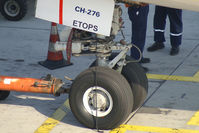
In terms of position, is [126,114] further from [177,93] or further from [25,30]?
[25,30]

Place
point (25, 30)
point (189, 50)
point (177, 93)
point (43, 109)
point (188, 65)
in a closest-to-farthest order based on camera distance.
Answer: point (43, 109), point (177, 93), point (188, 65), point (189, 50), point (25, 30)

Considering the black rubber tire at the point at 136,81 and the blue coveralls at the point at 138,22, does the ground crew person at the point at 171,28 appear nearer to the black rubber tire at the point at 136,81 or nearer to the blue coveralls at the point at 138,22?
the blue coveralls at the point at 138,22

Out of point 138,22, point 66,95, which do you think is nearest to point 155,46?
point 138,22

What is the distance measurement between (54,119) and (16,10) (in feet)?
15.5

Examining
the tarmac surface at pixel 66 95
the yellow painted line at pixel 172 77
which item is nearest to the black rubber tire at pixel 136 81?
the tarmac surface at pixel 66 95

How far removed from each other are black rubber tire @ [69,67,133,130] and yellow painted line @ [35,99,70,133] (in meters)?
0.36

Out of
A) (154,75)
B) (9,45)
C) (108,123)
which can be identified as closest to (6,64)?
(9,45)

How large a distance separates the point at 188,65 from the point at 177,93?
129cm

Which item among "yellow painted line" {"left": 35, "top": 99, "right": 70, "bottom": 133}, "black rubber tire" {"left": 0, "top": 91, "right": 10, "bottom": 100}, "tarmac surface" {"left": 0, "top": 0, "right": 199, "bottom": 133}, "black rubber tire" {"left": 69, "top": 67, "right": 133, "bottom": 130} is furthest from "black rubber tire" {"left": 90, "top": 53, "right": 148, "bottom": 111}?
"black rubber tire" {"left": 0, "top": 91, "right": 10, "bottom": 100}

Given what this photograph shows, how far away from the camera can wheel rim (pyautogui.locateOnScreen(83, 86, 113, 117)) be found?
509 cm

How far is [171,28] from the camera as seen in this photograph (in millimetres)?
8000

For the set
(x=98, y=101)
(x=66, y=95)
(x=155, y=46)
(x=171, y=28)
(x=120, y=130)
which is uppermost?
(x=171, y=28)

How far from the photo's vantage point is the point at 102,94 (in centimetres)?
511

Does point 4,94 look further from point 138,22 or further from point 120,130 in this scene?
point 138,22
